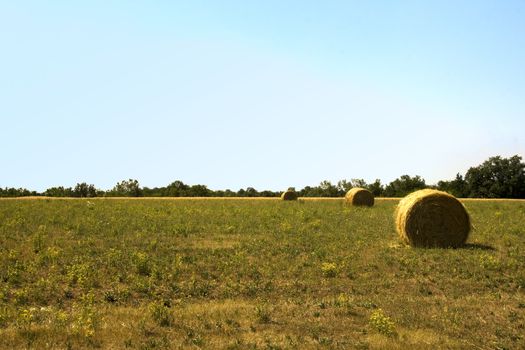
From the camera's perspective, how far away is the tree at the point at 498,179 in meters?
76.3

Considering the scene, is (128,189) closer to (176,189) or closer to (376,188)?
(176,189)

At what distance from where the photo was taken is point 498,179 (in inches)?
→ 3066

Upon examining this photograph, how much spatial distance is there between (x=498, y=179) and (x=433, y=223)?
65.4 meters

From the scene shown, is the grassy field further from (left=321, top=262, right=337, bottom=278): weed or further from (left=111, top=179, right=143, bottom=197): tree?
(left=111, top=179, right=143, bottom=197): tree

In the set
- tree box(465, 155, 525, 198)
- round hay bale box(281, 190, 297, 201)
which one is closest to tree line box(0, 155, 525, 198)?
tree box(465, 155, 525, 198)

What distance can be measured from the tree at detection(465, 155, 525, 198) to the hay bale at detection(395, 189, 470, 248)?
205 ft

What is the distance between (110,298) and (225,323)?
132 inches

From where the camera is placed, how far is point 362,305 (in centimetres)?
1088

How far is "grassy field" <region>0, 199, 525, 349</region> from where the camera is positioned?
886 cm

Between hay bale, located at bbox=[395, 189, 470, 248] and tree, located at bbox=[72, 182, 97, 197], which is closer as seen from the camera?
hay bale, located at bbox=[395, 189, 470, 248]

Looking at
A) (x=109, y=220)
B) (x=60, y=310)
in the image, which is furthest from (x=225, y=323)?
(x=109, y=220)

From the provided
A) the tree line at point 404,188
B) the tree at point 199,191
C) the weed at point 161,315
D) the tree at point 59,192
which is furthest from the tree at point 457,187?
the weed at point 161,315

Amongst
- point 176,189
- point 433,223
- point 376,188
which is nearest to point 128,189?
point 176,189

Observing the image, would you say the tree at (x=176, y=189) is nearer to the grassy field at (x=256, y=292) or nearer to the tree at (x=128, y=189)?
the tree at (x=128, y=189)
